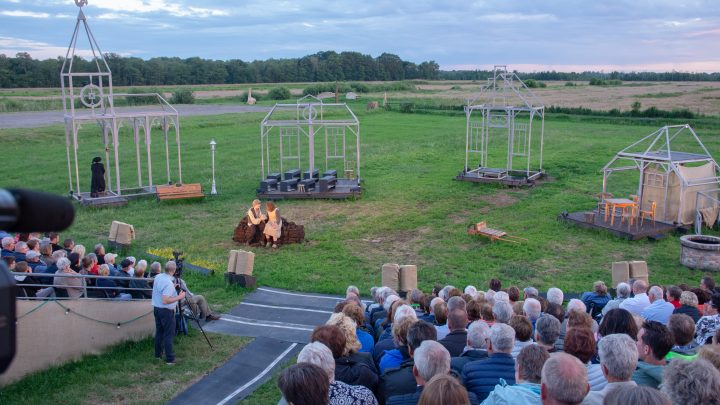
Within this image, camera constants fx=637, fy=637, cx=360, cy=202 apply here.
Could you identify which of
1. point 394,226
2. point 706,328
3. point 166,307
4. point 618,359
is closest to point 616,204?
point 394,226

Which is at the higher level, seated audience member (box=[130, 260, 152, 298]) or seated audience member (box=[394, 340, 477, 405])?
seated audience member (box=[394, 340, 477, 405])

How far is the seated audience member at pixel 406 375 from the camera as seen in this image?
538 cm

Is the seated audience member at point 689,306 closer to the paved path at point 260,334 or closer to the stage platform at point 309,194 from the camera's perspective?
the paved path at point 260,334

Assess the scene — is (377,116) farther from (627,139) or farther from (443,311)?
(443,311)

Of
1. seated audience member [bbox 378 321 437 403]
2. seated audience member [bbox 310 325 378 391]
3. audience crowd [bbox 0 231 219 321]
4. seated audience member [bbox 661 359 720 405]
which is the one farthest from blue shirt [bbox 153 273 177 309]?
seated audience member [bbox 661 359 720 405]

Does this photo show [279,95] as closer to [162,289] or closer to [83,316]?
[83,316]

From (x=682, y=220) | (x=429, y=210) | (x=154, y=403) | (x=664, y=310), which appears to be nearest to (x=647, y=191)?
(x=682, y=220)

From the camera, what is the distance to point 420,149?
35.3m

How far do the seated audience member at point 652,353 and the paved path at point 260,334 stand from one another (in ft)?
Result: 16.9

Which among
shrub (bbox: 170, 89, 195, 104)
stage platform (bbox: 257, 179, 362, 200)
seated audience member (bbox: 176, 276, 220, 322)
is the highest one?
shrub (bbox: 170, 89, 195, 104)

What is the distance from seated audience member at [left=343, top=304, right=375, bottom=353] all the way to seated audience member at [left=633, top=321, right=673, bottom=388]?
9.24 feet

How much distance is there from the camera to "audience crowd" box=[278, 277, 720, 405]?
391 centimetres

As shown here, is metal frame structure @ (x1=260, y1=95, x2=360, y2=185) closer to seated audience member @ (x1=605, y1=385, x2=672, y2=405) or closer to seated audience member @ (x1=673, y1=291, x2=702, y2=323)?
seated audience member @ (x1=673, y1=291, x2=702, y2=323)

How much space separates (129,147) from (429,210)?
21938mm
